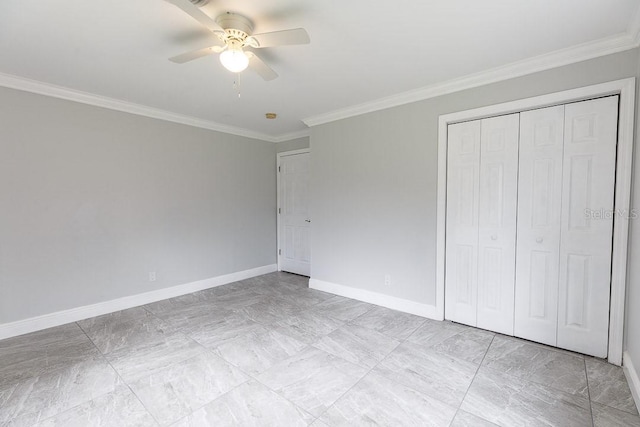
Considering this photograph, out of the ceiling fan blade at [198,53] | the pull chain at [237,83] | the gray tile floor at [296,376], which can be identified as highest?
the pull chain at [237,83]

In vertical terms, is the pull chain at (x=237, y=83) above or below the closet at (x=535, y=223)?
above

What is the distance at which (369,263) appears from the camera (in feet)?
11.6

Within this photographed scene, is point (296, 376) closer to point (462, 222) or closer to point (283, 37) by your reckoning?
point (462, 222)

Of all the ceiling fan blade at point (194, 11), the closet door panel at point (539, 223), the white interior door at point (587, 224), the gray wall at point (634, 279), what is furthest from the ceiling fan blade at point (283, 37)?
the gray wall at point (634, 279)

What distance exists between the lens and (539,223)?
2.45 meters

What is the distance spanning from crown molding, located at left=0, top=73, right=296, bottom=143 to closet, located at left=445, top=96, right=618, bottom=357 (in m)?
3.19

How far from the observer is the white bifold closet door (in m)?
2.60

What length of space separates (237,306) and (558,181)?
3.47 metres

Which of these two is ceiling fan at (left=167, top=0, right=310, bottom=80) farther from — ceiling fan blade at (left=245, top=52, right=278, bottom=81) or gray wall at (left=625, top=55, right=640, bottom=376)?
gray wall at (left=625, top=55, right=640, bottom=376)

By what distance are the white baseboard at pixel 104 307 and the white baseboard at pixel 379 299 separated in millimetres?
1467

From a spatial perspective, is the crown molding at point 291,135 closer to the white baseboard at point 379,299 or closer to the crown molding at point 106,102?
the crown molding at point 106,102

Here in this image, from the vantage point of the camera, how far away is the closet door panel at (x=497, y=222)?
8.47 ft

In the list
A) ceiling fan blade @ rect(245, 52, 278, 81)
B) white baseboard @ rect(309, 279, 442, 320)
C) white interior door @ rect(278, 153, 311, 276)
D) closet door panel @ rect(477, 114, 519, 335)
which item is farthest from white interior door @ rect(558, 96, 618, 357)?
white interior door @ rect(278, 153, 311, 276)

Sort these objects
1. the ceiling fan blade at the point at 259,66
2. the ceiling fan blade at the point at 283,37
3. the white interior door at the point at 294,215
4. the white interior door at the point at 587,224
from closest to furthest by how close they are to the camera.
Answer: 1. the ceiling fan blade at the point at 283,37
2. the ceiling fan blade at the point at 259,66
3. the white interior door at the point at 587,224
4. the white interior door at the point at 294,215
